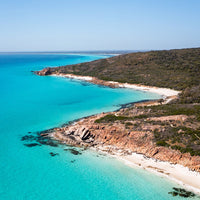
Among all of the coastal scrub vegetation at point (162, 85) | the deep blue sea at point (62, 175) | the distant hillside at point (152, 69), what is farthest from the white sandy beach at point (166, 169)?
the distant hillside at point (152, 69)

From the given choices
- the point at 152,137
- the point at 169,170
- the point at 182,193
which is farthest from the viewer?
the point at 152,137

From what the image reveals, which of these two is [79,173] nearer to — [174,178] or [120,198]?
[120,198]

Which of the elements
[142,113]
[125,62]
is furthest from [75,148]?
[125,62]

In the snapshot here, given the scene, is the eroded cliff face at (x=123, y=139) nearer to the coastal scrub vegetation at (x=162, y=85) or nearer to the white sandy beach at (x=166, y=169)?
the coastal scrub vegetation at (x=162, y=85)

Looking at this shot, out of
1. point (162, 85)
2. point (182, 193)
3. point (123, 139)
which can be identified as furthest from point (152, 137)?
point (162, 85)

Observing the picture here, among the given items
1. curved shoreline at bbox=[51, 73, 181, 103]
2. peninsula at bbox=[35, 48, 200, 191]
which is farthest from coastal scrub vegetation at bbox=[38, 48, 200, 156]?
curved shoreline at bbox=[51, 73, 181, 103]

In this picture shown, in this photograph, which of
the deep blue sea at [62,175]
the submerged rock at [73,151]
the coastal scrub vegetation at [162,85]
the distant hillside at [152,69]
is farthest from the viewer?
the distant hillside at [152,69]

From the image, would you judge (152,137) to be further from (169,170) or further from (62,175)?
(62,175)

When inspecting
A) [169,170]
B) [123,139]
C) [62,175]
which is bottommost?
[62,175]
